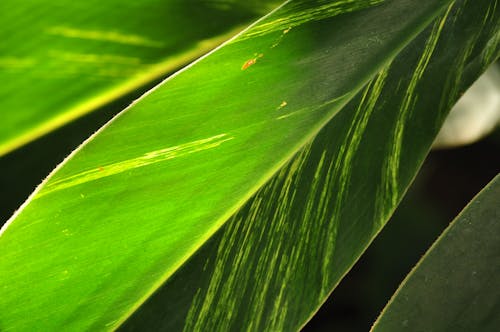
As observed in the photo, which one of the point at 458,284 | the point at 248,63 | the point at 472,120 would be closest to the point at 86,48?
the point at 248,63

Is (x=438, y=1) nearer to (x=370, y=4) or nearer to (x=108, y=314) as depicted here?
(x=370, y=4)

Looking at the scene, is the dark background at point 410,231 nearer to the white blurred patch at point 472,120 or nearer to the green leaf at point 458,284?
the white blurred patch at point 472,120

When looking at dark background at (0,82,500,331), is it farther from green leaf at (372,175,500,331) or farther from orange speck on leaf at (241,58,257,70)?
orange speck on leaf at (241,58,257,70)

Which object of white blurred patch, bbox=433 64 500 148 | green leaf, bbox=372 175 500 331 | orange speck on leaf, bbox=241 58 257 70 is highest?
white blurred patch, bbox=433 64 500 148

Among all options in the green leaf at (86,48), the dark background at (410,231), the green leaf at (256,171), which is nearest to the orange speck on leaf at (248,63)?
the green leaf at (256,171)

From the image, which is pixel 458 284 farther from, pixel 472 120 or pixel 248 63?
pixel 472 120

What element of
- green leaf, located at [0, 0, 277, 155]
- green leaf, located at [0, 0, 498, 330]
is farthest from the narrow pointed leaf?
green leaf, located at [0, 0, 277, 155]
